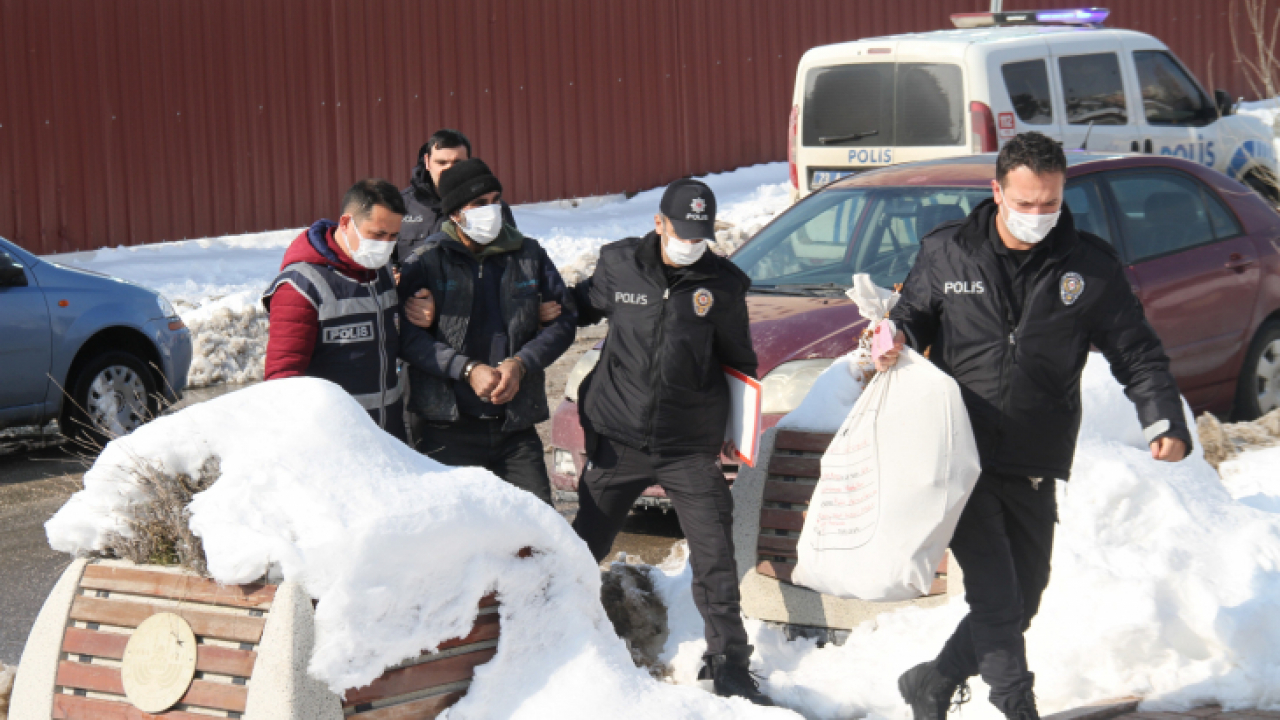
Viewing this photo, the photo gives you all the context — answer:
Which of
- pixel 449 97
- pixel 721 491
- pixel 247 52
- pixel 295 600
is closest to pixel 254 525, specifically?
pixel 295 600

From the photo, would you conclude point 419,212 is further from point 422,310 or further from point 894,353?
point 894,353

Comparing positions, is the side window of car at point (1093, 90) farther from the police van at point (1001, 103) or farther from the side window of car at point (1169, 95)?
the side window of car at point (1169, 95)

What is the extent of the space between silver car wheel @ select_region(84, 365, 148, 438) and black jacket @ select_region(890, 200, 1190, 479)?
6096 mm

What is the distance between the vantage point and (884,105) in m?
10.7

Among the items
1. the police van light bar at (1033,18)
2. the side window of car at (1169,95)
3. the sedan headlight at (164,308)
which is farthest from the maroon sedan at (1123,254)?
the police van light bar at (1033,18)

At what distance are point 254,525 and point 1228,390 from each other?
6087 millimetres

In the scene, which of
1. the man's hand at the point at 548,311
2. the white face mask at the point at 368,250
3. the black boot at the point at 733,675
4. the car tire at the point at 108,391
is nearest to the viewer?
the black boot at the point at 733,675

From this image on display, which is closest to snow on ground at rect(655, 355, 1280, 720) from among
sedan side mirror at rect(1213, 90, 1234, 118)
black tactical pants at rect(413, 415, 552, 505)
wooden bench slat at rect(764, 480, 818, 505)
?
wooden bench slat at rect(764, 480, 818, 505)

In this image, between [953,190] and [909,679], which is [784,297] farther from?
[909,679]

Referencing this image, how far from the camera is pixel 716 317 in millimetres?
4508

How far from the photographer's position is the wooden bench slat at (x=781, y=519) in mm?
5059

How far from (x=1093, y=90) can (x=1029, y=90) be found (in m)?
0.99

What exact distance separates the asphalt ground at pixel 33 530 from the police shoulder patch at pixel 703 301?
6.21 feet

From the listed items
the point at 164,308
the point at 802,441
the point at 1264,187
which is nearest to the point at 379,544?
the point at 802,441
